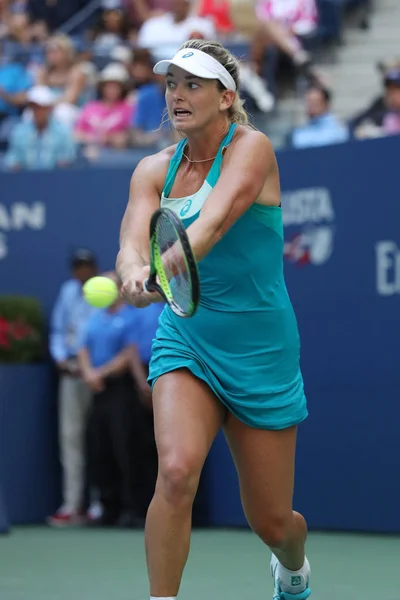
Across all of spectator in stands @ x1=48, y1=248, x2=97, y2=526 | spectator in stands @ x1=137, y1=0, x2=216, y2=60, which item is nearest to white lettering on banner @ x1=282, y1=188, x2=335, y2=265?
spectator in stands @ x1=48, y1=248, x2=97, y2=526

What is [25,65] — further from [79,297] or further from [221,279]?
[221,279]

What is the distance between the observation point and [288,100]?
36.1 ft

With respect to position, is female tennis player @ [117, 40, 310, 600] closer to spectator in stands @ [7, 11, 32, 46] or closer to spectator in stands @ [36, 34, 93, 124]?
spectator in stands @ [36, 34, 93, 124]

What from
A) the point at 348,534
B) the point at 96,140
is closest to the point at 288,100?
the point at 96,140

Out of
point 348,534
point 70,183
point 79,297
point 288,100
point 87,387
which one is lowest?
point 348,534

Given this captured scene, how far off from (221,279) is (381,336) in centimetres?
350

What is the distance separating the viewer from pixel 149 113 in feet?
34.4

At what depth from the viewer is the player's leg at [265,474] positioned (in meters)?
4.37

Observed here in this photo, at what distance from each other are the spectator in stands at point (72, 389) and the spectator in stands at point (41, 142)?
3.57 feet

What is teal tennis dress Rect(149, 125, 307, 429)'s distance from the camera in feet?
14.2

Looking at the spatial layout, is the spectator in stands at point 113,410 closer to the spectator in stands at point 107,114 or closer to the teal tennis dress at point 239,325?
the spectator in stands at point 107,114

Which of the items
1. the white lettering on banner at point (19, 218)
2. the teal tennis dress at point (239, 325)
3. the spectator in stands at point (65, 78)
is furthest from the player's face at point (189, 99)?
the spectator in stands at point (65, 78)

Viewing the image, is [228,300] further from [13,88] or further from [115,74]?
[13,88]

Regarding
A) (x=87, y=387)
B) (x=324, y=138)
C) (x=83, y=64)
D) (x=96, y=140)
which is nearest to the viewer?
(x=324, y=138)
